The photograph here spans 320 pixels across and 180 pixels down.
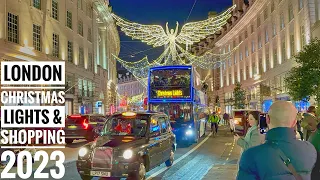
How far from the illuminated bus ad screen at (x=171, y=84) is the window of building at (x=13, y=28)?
1250 cm

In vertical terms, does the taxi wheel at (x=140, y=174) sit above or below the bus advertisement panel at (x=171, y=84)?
below

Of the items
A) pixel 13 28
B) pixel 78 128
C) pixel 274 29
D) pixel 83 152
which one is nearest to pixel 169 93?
pixel 78 128

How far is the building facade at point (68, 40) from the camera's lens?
27828 millimetres

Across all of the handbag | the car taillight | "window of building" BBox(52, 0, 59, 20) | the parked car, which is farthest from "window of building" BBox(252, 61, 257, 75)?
the handbag

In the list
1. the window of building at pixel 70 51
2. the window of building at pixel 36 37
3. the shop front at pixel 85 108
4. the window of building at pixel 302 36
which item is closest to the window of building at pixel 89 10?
the window of building at pixel 70 51

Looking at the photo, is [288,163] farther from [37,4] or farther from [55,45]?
[55,45]

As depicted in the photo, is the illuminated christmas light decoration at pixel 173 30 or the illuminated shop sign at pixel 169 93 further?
the illuminated christmas light decoration at pixel 173 30

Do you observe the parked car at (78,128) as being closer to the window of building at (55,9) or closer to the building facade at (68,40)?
the building facade at (68,40)

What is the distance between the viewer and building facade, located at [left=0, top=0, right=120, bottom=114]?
2783 centimetres

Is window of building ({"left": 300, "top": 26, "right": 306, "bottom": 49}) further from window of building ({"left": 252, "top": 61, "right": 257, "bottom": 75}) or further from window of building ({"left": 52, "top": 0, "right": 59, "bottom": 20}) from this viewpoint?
window of building ({"left": 52, "top": 0, "right": 59, "bottom": 20})

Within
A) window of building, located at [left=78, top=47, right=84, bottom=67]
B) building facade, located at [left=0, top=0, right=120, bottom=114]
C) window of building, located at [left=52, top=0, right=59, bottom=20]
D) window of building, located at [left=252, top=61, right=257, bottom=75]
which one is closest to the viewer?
building facade, located at [left=0, top=0, right=120, bottom=114]

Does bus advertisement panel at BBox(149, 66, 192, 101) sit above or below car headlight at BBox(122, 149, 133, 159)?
above

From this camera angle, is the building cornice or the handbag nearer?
the handbag

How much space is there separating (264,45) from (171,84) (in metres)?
32.3
